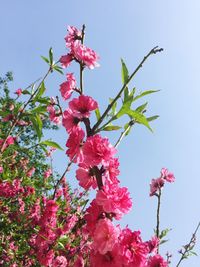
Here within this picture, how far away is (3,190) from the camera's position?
5.66m

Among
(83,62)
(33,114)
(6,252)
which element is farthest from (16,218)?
(83,62)

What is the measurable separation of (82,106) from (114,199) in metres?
0.56

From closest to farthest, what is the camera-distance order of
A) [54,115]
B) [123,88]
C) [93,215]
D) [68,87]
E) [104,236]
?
[104,236], [93,215], [123,88], [68,87], [54,115]

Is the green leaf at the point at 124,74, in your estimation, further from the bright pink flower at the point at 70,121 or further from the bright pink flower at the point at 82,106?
the bright pink flower at the point at 70,121

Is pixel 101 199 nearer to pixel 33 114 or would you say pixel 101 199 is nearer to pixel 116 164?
pixel 116 164

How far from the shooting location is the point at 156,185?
4.35 metres

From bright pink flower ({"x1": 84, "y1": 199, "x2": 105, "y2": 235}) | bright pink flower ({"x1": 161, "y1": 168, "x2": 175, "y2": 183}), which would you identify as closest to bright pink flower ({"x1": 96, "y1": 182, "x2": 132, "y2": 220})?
bright pink flower ({"x1": 84, "y1": 199, "x2": 105, "y2": 235})

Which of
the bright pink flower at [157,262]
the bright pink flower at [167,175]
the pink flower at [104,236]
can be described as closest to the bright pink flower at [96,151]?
the pink flower at [104,236]

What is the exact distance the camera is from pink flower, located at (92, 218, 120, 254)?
5.16ft

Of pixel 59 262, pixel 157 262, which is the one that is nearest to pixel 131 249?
pixel 157 262

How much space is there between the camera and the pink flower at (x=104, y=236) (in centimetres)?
157

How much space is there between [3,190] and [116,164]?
4.22 m

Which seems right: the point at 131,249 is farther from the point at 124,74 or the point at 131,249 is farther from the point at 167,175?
the point at 167,175

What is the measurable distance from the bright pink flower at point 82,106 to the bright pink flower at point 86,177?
0.91 ft
